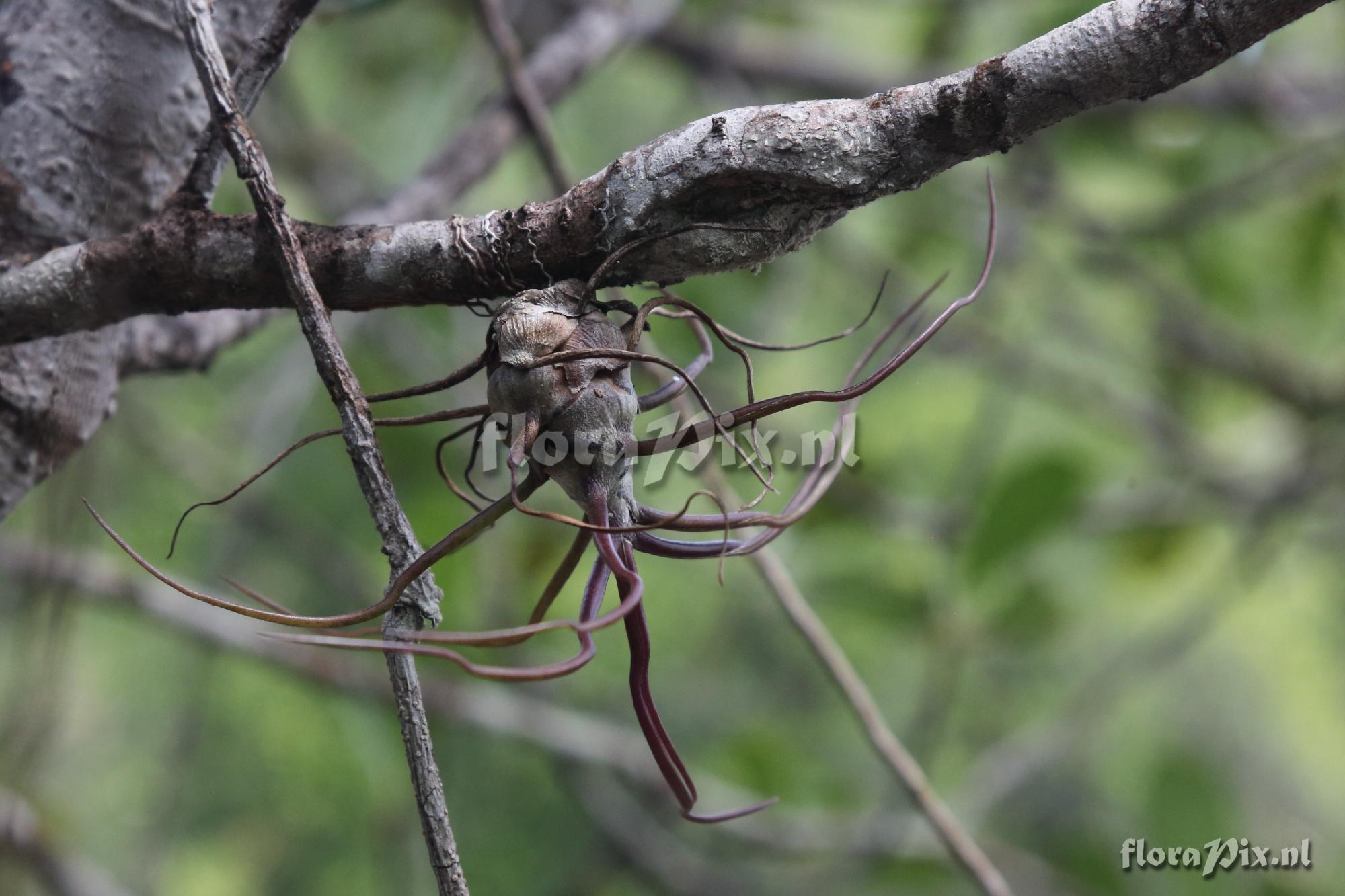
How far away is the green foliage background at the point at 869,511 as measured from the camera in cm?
154

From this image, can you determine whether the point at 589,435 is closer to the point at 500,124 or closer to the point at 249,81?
the point at 249,81

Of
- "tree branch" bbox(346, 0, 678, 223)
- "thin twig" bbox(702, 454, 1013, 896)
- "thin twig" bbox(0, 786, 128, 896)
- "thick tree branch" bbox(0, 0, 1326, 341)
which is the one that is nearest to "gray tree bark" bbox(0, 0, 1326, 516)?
"thick tree branch" bbox(0, 0, 1326, 341)

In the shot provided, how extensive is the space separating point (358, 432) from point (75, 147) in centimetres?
36

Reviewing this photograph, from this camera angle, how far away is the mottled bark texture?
0.60 metres

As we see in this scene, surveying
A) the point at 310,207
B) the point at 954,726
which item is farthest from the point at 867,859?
the point at 310,207

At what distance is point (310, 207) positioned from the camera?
1.96 m

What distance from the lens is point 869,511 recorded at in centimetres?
169

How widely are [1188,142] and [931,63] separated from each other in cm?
46

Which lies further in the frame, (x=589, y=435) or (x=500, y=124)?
(x=500, y=124)

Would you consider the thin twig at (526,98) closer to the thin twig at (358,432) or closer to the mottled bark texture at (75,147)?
the mottled bark texture at (75,147)

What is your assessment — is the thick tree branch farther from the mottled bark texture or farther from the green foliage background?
the green foliage background

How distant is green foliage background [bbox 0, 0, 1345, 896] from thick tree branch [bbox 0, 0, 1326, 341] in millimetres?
833

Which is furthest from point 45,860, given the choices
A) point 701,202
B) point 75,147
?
point 701,202

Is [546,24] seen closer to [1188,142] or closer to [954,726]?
[1188,142]
